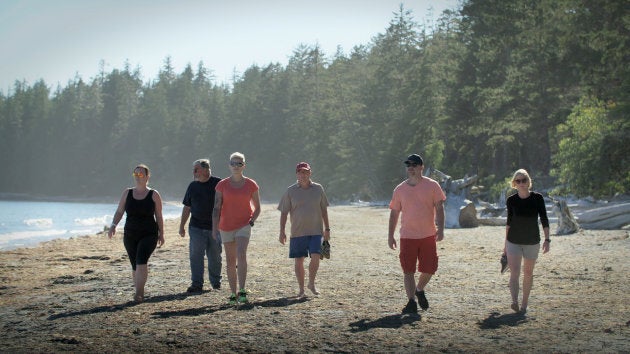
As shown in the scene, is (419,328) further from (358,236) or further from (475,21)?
(475,21)

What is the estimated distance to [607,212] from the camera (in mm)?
23656

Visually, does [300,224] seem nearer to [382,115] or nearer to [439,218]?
[439,218]

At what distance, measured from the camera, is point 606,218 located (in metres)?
23.5

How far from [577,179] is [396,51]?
146ft

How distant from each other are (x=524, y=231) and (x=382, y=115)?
61.7 meters

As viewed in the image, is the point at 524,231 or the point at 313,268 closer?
the point at 524,231

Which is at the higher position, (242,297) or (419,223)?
(419,223)

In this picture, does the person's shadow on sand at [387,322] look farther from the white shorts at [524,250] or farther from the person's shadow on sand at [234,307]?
the person's shadow on sand at [234,307]

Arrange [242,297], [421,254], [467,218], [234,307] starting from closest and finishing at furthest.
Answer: [421,254] → [234,307] → [242,297] → [467,218]

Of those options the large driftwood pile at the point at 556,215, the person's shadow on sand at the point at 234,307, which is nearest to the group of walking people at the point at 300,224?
the person's shadow on sand at the point at 234,307

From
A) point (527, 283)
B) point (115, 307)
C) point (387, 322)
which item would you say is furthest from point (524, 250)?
point (115, 307)

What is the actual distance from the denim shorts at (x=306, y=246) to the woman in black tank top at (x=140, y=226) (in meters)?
1.85

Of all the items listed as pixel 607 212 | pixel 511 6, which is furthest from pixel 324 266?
pixel 511 6

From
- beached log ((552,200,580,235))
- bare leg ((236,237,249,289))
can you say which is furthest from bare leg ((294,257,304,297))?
beached log ((552,200,580,235))
